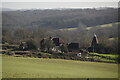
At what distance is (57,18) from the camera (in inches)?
3108

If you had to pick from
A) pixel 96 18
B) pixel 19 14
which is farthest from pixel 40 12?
pixel 96 18

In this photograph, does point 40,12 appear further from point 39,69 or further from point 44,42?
point 39,69

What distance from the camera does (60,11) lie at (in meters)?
87.5

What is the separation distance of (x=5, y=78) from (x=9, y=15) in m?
54.8

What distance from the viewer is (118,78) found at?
1309 centimetres

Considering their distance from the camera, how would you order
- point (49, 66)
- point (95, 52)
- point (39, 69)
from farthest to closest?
point (95, 52) → point (49, 66) → point (39, 69)

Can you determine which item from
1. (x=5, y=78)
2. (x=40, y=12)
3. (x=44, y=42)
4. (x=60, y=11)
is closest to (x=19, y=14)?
(x=40, y=12)

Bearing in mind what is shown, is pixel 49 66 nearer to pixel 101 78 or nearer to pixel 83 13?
pixel 101 78

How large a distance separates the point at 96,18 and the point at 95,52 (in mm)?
48571

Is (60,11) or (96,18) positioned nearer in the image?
(96,18)

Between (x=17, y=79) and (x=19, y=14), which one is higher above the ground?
(x=19, y=14)

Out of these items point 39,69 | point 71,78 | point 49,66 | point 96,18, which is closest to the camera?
point 71,78

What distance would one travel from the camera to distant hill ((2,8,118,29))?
63.6 metres

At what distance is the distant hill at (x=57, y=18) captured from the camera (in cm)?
6356
